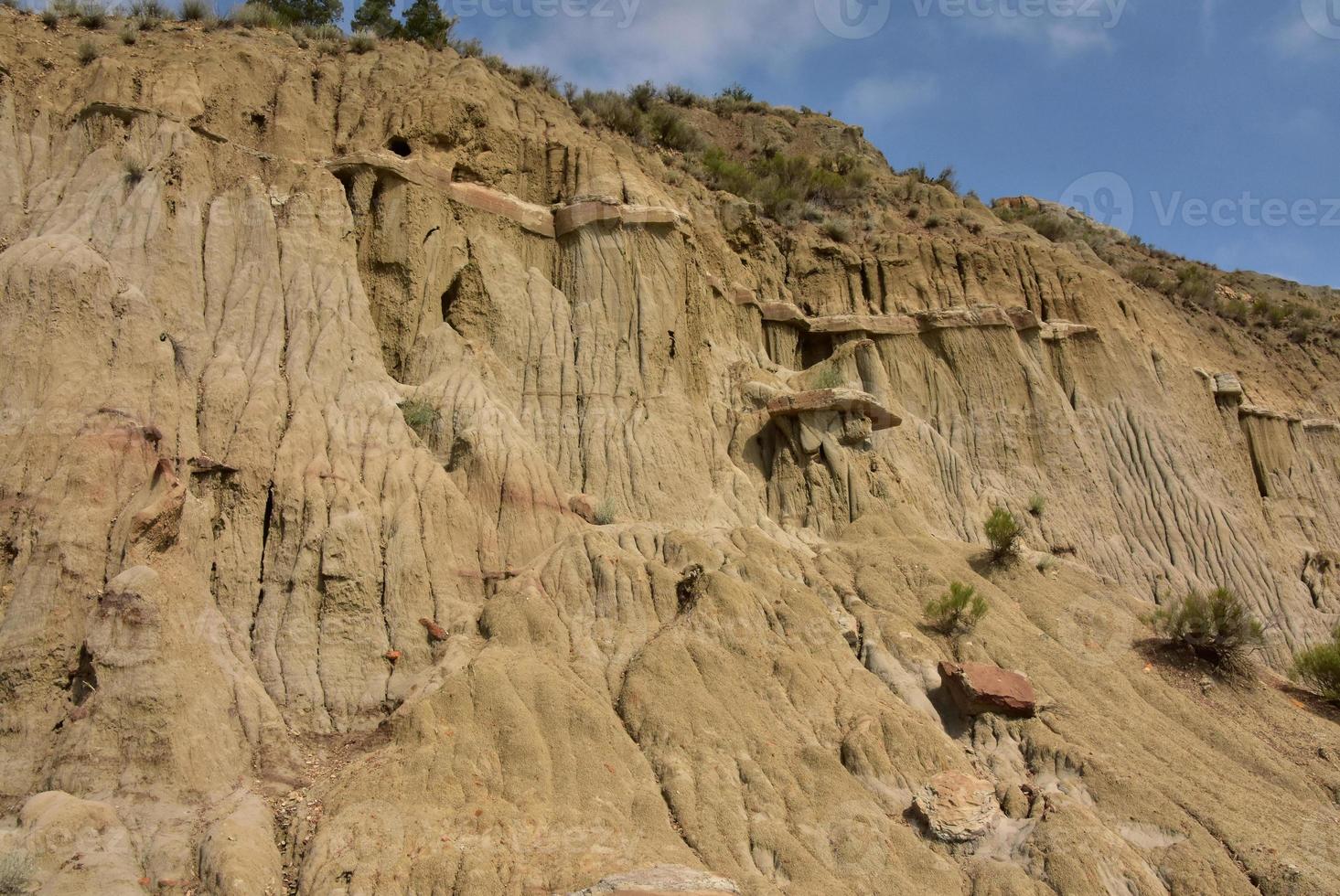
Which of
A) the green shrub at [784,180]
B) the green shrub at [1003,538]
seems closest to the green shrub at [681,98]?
the green shrub at [784,180]

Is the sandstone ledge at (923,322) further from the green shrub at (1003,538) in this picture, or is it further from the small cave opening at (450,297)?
the small cave opening at (450,297)

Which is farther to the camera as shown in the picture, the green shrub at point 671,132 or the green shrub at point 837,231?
the green shrub at point 671,132

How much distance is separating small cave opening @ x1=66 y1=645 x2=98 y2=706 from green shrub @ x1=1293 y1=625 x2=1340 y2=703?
21153 millimetres

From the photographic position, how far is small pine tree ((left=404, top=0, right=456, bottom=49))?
112ft

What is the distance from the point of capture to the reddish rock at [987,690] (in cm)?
1670

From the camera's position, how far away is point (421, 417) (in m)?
19.3

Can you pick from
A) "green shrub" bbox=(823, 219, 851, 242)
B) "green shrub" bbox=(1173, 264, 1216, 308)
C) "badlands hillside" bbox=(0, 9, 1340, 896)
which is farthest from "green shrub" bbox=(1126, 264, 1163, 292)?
"green shrub" bbox=(823, 219, 851, 242)

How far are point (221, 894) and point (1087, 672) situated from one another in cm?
1439

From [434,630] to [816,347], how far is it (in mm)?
17445

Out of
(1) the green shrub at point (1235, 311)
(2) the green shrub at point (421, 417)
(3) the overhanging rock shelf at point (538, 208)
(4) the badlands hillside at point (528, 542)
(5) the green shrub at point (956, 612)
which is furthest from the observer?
(1) the green shrub at point (1235, 311)

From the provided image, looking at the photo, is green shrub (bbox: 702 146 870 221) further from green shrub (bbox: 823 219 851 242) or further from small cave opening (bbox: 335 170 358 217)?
small cave opening (bbox: 335 170 358 217)

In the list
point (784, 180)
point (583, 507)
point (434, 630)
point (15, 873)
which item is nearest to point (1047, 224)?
point (784, 180)

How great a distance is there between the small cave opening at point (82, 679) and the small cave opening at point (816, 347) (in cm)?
2100

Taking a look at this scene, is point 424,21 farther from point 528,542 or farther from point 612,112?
point 528,542
